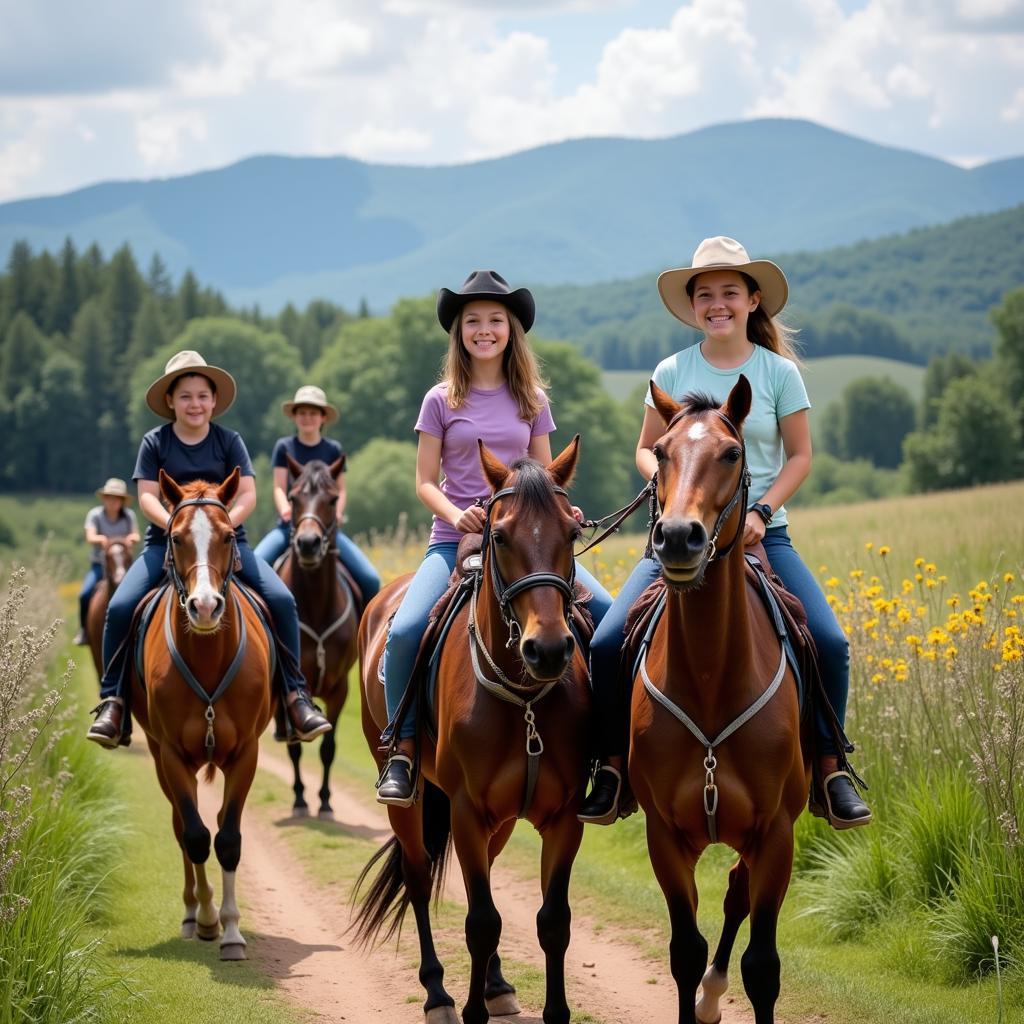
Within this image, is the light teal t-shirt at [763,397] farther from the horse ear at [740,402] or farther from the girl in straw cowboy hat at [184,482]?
the girl in straw cowboy hat at [184,482]

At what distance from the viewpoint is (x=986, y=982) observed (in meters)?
7.17

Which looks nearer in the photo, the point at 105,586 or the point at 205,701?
the point at 205,701

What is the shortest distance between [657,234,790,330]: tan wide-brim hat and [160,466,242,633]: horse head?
3.14m

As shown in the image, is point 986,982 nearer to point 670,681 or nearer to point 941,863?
point 941,863

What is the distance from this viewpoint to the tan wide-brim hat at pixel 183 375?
31.3 feet

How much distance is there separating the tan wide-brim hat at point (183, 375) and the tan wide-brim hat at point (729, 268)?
3.72 metres

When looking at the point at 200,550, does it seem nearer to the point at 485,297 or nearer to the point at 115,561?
the point at 485,297

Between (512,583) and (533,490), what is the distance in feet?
1.40

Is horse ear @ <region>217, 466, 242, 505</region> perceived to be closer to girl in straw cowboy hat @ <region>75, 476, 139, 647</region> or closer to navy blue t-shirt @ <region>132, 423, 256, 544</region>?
navy blue t-shirt @ <region>132, 423, 256, 544</region>

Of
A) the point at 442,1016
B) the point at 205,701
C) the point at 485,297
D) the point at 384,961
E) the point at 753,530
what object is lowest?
the point at 384,961

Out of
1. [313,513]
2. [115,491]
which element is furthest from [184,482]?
[115,491]

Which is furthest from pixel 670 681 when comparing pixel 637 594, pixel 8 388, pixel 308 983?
pixel 8 388

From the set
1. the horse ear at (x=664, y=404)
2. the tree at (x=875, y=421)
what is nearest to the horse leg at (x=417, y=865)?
the horse ear at (x=664, y=404)

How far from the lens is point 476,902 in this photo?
6.32 meters
